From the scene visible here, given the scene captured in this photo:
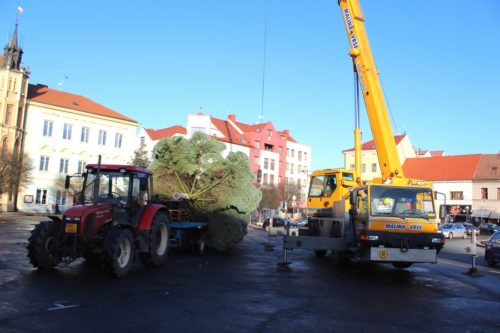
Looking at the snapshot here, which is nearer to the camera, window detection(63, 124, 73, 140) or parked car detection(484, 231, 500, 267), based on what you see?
parked car detection(484, 231, 500, 267)

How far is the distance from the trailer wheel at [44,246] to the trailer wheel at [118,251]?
1.46 metres

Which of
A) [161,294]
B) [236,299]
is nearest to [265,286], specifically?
[236,299]

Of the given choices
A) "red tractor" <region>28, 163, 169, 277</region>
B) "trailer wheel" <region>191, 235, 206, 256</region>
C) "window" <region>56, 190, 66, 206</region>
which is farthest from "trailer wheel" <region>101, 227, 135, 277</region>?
"window" <region>56, 190, 66, 206</region>

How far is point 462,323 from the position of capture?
7.86 meters

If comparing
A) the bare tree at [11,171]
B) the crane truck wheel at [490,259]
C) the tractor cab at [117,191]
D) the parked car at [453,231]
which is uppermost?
the bare tree at [11,171]

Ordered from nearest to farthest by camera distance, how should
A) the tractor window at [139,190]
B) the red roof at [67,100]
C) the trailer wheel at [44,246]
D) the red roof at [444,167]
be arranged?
1. the trailer wheel at [44,246]
2. the tractor window at [139,190]
3. the red roof at [67,100]
4. the red roof at [444,167]

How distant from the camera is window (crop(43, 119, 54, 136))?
51.7m

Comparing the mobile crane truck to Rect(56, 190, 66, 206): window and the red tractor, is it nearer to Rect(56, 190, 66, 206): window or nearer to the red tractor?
the red tractor

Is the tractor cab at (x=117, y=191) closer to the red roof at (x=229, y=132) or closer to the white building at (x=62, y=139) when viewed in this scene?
the white building at (x=62, y=139)

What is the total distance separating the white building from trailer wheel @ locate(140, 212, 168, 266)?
3827cm

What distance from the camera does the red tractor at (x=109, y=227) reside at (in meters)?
10.6

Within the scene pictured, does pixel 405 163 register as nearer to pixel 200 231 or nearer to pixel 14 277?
pixel 200 231

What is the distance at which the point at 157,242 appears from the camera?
44.5 ft

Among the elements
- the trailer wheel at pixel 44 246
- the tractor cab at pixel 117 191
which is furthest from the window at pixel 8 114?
the trailer wheel at pixel 44 246
